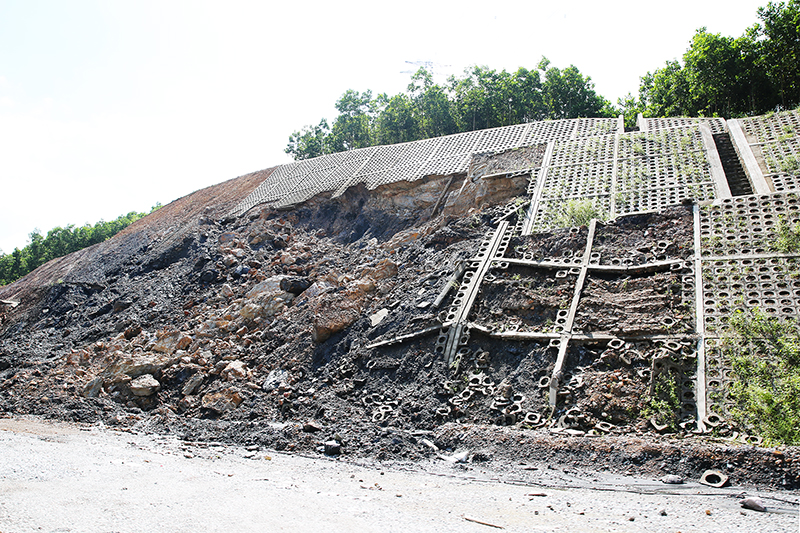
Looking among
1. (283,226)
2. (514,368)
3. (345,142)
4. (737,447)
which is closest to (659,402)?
(737,447)

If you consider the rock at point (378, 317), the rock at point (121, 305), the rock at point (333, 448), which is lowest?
the rock at point (333, 448)

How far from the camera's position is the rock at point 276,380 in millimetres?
5535

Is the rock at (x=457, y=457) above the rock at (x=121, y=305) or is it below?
below

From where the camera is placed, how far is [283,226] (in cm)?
966

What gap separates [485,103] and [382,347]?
1124 centimetres

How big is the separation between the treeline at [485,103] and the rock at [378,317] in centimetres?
1041

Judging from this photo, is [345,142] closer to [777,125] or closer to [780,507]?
[777,125]

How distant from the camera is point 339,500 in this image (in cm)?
277

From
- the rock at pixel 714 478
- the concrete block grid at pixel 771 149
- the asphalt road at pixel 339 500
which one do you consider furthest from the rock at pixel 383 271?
the rock at pixel 714 478

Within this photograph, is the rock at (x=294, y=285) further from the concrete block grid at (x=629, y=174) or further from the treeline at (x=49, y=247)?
the treeline at (x=49, y=247)

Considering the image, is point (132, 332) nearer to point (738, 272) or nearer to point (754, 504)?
point (738, 272)

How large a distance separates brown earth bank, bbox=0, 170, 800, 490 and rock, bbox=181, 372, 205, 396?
15 mm

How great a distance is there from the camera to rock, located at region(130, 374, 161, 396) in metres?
6.02

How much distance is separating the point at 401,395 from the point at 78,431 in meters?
3.26
